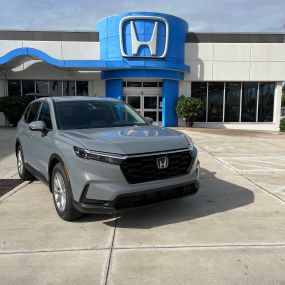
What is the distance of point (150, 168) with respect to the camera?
4.23 meters

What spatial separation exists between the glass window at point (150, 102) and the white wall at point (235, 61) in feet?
9.32

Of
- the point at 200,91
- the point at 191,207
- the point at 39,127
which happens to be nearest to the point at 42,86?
the point at 200,91

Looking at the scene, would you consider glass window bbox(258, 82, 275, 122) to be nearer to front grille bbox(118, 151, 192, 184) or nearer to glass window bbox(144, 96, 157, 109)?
glass window bbox(144, 96, 157, 109)

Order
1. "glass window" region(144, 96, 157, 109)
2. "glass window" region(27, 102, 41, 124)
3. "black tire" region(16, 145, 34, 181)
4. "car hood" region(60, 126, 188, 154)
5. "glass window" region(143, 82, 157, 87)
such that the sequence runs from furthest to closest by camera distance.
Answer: "glass window" region(144, 96, 157, 109) < "glass window" region(143, 82, 157, 87) < "black tire" region(16, 145, 34, 181) < "glass window" region(27, 102, 41, 124) < "car hood" region(60, 126, 188, 154)

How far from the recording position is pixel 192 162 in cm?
471

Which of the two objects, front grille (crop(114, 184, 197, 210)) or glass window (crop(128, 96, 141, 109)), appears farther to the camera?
glass window (crop(128, 96, 141, 109))

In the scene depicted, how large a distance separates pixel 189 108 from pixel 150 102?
Answer: 117 inches

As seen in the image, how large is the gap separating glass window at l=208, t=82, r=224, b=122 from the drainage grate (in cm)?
1926

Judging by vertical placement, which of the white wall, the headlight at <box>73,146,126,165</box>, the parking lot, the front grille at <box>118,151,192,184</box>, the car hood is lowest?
the parking lot

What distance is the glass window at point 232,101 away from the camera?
79.4ft

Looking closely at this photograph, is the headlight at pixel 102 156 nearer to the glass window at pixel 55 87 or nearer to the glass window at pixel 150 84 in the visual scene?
the glass window at pixel 150 84

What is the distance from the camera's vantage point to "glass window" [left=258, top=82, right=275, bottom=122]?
24.3 m

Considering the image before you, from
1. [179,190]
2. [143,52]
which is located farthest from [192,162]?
[143,52]

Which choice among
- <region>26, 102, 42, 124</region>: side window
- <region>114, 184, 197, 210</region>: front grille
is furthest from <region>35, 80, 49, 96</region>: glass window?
<region>114, 184, 197, 210</region>: front grille
